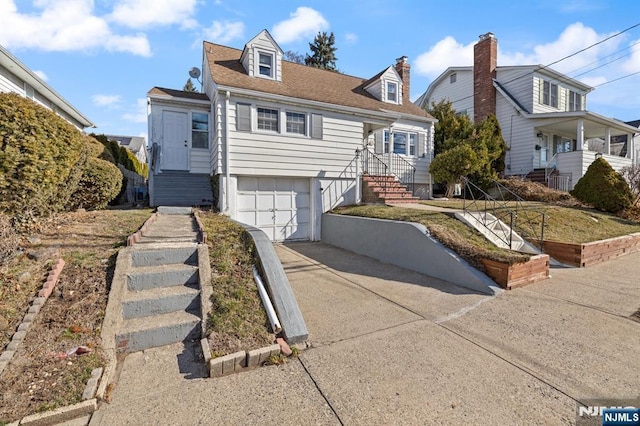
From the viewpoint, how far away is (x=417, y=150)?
1385 centimetres

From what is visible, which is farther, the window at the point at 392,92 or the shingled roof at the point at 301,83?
the window at the point at 392,92

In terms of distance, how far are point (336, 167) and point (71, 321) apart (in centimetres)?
873

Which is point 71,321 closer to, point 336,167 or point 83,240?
point 83,240

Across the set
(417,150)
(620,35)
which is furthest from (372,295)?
(620,35)

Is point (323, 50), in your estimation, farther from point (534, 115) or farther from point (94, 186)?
point (94, 186)

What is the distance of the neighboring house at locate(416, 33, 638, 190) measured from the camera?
15.5 m

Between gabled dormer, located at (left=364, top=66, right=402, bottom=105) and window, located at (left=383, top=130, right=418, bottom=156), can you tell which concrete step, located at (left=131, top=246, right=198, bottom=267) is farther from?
gabled dormer, located at (left=364, top=66, right=402, bottom=105)

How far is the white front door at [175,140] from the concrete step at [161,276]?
787cm

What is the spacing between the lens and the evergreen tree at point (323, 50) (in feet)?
103

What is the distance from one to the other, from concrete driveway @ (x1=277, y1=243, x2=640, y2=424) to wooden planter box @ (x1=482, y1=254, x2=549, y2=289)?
0.65 feet

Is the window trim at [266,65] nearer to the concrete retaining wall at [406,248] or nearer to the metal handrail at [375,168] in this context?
the metal handrail at [375,168]

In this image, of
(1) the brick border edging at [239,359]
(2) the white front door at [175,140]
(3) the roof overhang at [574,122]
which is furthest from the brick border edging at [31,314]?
(3) the roof overhang at [574,122]

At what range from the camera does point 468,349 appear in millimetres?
3322

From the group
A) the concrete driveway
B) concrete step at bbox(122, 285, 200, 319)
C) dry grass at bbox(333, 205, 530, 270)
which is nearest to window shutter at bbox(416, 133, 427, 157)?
dry grass at bbox(333, 205, 530, 270)
